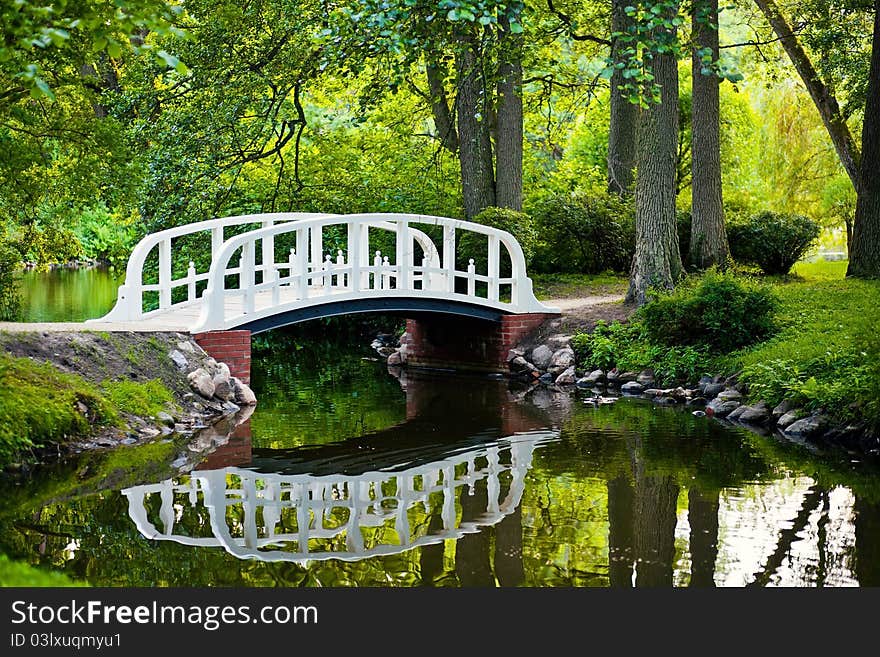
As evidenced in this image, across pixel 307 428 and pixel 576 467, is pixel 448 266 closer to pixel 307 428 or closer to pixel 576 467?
pixel 307 428

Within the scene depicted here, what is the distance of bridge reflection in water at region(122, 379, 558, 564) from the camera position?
788cm

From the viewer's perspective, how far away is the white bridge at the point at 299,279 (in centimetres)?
1316

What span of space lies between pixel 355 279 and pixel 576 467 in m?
5.03

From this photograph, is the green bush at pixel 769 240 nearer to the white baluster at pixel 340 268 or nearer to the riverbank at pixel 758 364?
the riverbank at pixel 758 364

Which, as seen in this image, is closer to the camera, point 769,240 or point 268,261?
point 268,261

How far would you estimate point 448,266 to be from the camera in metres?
15.6

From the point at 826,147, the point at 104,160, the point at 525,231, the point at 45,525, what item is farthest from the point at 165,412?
the point at 826,147

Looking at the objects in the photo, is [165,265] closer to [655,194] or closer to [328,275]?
[328,275]

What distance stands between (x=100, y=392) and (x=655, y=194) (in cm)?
823

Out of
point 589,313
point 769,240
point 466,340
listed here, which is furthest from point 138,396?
point 769,240

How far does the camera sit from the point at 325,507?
29.0 ft

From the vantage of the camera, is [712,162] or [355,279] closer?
[355,279]

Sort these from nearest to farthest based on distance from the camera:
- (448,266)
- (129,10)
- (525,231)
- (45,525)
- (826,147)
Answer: (129,10), (45,525), (448,266), (525,231), (826,147)

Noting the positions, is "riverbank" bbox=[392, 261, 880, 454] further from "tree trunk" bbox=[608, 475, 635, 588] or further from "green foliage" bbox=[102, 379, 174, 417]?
"green foliage" bbox=[102, 379, 174, 417]
